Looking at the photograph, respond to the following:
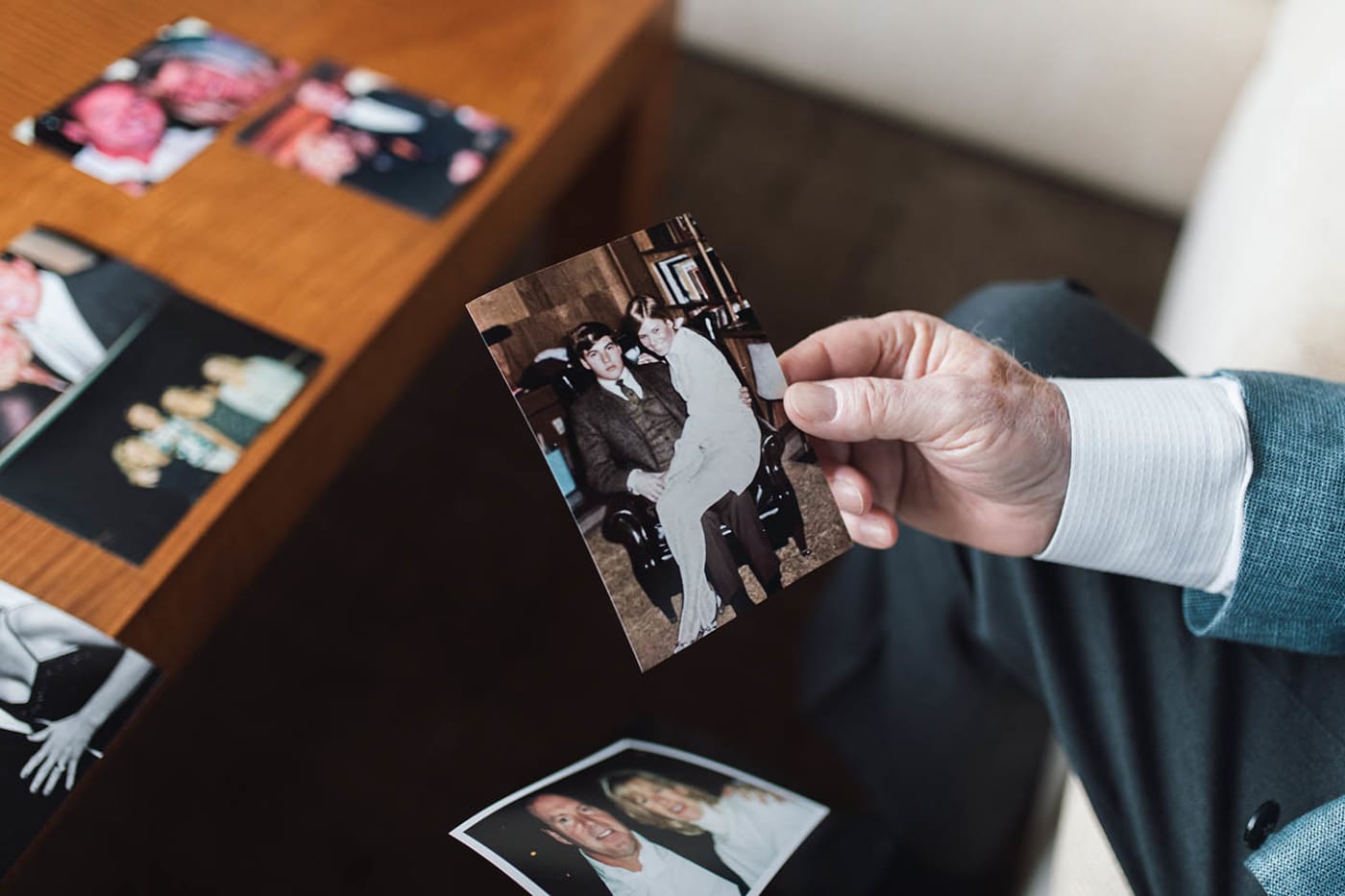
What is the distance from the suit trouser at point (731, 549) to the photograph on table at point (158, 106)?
0.59 metres

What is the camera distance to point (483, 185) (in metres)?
0.96

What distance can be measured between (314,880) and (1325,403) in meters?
0.72

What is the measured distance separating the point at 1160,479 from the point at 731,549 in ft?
1.00

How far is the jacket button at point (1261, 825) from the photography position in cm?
69

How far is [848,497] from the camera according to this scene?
75cm

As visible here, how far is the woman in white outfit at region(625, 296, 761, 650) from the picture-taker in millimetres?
638

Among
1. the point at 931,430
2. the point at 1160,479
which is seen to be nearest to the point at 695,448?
the point at 931,430

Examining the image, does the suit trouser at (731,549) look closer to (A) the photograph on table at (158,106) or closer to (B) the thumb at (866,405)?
(B) the thumb at (866,405)

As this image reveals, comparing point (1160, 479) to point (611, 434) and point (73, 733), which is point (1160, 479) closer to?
point (611, 434)

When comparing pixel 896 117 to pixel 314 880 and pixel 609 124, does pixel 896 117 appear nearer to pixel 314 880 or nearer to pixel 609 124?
pixel 609 124

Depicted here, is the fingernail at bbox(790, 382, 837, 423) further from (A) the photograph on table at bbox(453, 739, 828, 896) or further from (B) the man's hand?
(A) the photograph on table at bbox(453, 739, 828, 896)

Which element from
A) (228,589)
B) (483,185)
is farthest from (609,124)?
(228,589)

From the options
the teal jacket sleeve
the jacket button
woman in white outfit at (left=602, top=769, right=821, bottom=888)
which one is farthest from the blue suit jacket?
woman in white outfit at (left=602, top=769, right=821, bottom=888)

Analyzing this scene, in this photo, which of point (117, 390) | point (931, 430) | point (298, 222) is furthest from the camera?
point (298, 222)
